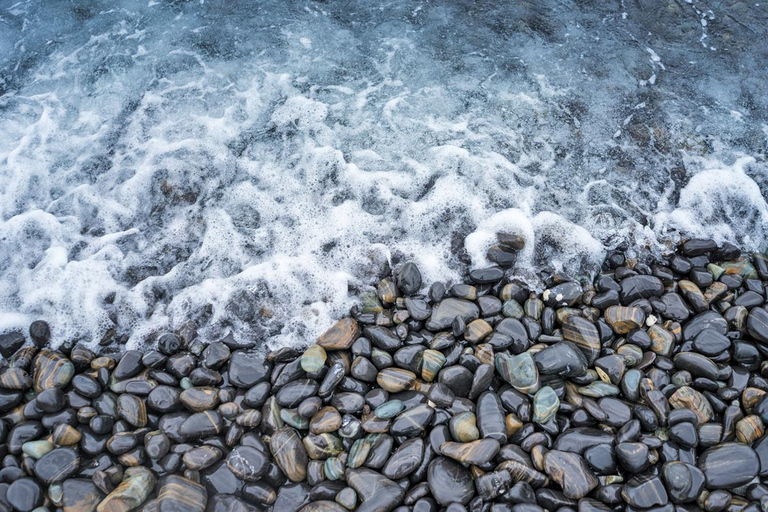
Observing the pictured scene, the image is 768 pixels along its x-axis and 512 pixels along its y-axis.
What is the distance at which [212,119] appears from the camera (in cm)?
576

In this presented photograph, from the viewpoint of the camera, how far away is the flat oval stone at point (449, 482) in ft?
10.3

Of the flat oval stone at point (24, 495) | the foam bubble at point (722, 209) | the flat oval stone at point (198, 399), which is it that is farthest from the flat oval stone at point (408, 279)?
the flat oval stone at point (24, 495)

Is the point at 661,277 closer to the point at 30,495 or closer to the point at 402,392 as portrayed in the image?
the point at 402,392

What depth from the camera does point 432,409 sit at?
3.53 metres

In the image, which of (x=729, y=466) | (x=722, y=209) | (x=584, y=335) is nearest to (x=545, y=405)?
(x=584, y=335)

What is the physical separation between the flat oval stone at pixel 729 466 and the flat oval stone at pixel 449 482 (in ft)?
4.84

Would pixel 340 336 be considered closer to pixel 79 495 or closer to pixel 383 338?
pixel 383 338

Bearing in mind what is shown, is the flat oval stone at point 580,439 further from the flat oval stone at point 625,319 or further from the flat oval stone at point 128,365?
the flat oval stone at point 128,365

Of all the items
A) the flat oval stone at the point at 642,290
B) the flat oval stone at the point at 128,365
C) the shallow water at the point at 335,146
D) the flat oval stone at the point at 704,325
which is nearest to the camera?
the flat oval stone at the point at 128,365

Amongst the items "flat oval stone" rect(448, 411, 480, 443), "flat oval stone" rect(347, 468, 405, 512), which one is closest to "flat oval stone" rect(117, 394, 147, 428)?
"flat oval stone" rect(347, 468, 405, 512)

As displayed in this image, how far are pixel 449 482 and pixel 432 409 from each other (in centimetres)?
49

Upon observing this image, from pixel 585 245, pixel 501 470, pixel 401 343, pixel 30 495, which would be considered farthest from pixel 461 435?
pixel 30 495

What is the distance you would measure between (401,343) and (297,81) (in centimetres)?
371

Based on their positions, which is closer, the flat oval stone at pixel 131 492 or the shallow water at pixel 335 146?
the flat oval stone at pixel 131 492
